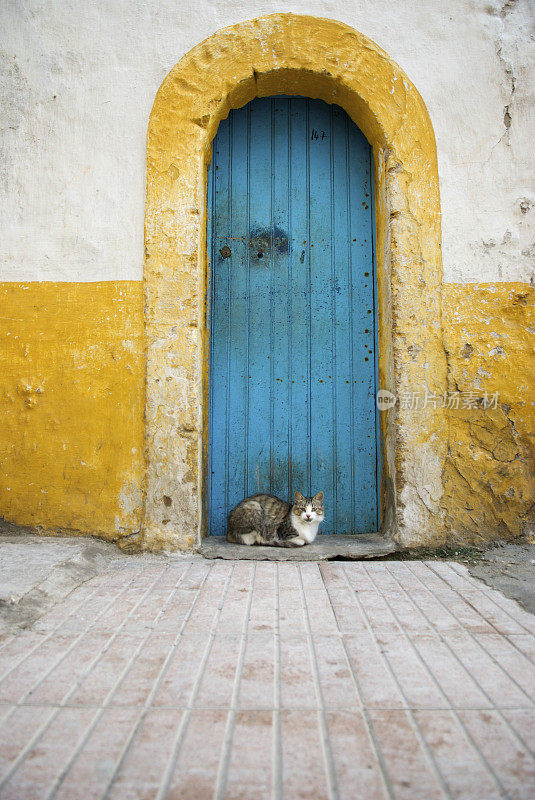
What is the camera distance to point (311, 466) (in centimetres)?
364

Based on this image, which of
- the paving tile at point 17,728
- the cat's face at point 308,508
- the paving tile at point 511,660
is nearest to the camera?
the paving tile at point 17,728

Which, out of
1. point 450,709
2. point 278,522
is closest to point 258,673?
point 450,709

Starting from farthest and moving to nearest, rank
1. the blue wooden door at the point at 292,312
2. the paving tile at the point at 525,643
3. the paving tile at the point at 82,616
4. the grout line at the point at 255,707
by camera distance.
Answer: the blue wooden door at the point at 292,312, the paving tile at the point at 82,616, the paving tile at the point at 525,643, the grout line at the point at 255,707

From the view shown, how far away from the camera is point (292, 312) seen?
3.71 meters

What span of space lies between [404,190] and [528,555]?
2.35 metres

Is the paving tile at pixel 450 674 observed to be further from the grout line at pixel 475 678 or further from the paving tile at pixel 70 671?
the paving tile at pixel 70 671

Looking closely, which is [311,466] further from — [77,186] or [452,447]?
[77,186]

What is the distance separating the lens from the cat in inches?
131

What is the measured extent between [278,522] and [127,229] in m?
2.08

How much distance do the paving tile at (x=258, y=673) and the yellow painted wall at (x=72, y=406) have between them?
1473 millimetres

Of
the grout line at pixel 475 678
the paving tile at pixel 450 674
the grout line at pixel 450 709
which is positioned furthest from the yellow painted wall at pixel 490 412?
the paving tile at pixel 450 674

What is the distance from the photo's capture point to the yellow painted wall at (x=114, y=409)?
127 inches

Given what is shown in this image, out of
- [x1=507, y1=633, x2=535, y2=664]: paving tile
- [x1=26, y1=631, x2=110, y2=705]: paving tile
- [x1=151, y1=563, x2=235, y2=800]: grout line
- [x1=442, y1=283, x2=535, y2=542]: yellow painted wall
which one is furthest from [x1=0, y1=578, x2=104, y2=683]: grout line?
[x1=442, y1=283, x2=535, y2=542]: yellow painted wall

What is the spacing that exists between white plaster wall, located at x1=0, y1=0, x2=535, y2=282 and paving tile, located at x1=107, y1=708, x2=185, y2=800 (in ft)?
8.33
